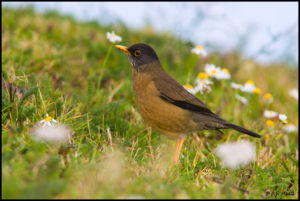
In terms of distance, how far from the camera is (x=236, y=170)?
423 cm

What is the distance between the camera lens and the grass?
2.82 meters

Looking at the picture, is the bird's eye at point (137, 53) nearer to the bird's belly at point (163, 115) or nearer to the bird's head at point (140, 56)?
the bird's head at point (140, 56)

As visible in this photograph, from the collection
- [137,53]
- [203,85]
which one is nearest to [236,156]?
[203,85]

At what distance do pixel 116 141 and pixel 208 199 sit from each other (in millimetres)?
1849

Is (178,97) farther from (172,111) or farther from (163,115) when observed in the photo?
(163,115)

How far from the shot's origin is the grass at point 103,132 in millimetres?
2815

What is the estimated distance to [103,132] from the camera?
15.8 feet

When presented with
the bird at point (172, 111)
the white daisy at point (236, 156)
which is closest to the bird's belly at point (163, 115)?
the bird at point (172, 111)

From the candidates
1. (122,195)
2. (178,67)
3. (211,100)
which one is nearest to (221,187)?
(122,195)

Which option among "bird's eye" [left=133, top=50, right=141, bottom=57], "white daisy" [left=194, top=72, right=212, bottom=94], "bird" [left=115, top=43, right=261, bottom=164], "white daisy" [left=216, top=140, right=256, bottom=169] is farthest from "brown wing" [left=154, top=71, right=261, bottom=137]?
"white daisy" [left=194, top=72, right=212, bottom=94]

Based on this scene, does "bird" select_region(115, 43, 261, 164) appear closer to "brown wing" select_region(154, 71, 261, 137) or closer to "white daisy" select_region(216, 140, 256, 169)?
"brown wing" select_region(154, 71, 261, 137)

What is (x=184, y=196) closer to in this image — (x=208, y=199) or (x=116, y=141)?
(x=208, y=199)

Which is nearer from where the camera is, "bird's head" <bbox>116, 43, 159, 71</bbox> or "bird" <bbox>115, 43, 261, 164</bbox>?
"bird" <bbox>115, 43, 261, 164</bbox>

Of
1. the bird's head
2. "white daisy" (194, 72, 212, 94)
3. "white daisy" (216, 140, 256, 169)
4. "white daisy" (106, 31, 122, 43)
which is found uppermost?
"white daisy" (106, 31, 122, 43)
